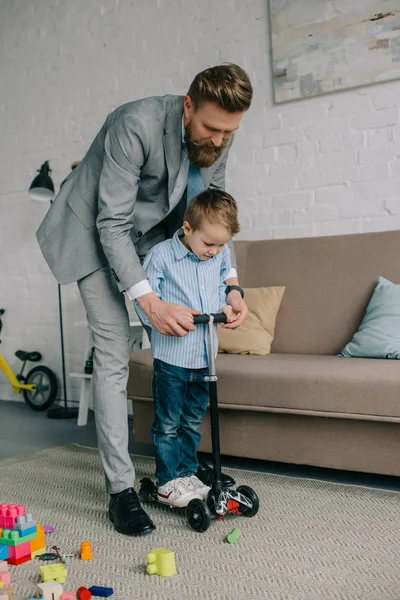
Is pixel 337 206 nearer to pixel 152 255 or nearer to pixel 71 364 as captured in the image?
pixel 152 255

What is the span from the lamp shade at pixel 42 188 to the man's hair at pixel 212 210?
2315 millimetres

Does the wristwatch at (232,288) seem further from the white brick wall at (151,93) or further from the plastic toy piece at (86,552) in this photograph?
the white brick wall at (151,93)

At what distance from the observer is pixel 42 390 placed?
14.8ft

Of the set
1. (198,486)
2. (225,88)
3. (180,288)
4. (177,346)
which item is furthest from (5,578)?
(225,88)

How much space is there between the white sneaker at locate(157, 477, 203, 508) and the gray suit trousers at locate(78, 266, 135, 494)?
0.12m

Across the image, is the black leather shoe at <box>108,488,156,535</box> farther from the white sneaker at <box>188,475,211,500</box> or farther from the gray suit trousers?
the white sneaker at <box>188,475,211,500</box>

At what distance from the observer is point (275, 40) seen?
11.4 feet

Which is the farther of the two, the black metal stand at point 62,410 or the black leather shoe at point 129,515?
the black metal stand at point 62,410

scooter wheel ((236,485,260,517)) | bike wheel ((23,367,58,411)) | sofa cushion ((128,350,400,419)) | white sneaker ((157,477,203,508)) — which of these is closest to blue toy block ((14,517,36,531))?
white sneaker ((157,477,203,508))

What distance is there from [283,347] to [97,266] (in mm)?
1182

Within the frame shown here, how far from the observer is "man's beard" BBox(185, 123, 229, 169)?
6.49 ft

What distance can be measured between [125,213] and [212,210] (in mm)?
259

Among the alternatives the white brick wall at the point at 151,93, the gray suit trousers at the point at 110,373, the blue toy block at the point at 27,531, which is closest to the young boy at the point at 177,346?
the gray suit trousers at the point at 110,373

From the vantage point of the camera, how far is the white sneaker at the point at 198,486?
215 cm
